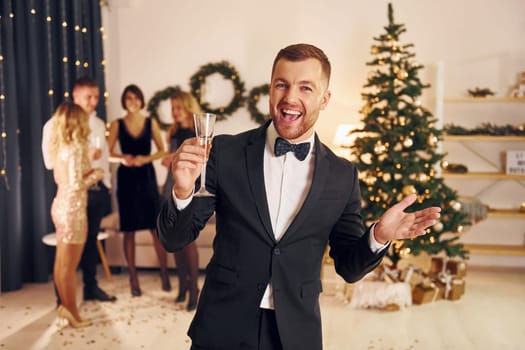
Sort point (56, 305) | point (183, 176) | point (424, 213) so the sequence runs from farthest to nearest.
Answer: point (56, 305) < point (424, 213) < point (183, 176)

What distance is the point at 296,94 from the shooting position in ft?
5.06

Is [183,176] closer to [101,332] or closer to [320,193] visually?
[320,193]

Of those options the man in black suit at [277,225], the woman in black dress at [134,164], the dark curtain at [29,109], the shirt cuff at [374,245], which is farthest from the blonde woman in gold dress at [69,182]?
the shirt cuff at [374,245]

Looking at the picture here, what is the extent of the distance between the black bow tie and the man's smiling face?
2.8 inches

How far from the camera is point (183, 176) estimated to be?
1.47 m

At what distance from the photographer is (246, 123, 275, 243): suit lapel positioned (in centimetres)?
159

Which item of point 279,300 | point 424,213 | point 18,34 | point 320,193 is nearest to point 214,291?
point 279,300

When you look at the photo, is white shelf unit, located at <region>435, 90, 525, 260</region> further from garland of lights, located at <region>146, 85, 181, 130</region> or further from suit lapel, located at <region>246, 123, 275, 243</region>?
suit lapel, located at <region>246, 123, 275, 243</region>

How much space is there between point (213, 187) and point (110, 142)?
3.03 meters

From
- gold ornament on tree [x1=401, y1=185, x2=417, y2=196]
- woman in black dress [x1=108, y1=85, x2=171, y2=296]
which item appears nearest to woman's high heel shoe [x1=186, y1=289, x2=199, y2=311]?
woman in black dress [x1=108, y1=85, x2=171, y2=296]

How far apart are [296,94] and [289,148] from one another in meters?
0.20

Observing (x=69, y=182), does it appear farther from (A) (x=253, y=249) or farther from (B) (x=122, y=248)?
(A) (x=253, y=249)

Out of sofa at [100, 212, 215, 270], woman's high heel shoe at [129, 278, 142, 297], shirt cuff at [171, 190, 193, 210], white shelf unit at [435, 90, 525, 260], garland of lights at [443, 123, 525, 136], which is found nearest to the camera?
shirt cuff at [171, 190, 193, 210]

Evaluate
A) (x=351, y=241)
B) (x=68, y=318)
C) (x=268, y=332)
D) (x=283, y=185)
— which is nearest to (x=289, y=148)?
(x=283, y=185)
